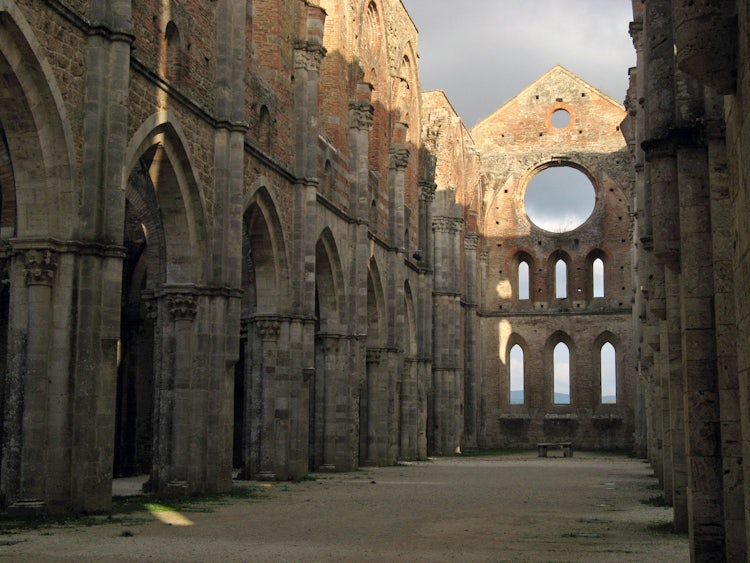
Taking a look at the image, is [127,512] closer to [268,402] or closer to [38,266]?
→ [38,266]

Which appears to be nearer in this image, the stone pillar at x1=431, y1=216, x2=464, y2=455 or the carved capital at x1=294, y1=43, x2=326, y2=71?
the carved capital at x1=294, y1=43, x2=326, y2=71

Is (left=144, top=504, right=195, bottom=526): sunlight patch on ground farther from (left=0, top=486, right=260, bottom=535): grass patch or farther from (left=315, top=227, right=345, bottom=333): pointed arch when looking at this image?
(left=315, top=227, right=345, bottom=333): pointed arch

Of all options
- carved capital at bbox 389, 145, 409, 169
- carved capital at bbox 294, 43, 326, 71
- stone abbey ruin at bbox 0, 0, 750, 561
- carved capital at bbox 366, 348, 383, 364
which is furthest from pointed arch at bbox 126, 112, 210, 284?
carved capital at bbox 389, 145, 409, 169

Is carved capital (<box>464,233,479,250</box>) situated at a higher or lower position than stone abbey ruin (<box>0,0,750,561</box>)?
higher

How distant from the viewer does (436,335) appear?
131 feet

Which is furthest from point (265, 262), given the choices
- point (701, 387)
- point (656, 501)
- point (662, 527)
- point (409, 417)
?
point (701, 387)

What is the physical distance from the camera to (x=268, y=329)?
2239 cm

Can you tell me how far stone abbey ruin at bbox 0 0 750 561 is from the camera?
8.62 metres

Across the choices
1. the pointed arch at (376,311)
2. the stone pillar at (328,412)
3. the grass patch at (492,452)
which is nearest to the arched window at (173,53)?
the stone pillar at (328,412)

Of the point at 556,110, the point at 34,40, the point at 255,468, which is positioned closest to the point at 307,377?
the point at 255,468

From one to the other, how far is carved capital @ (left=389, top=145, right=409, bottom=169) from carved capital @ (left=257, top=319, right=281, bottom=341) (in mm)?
12294

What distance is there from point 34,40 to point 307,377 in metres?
12.0

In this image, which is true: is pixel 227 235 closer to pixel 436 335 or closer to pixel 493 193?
pixel 436 335

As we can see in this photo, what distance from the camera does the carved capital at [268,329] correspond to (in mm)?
22391
